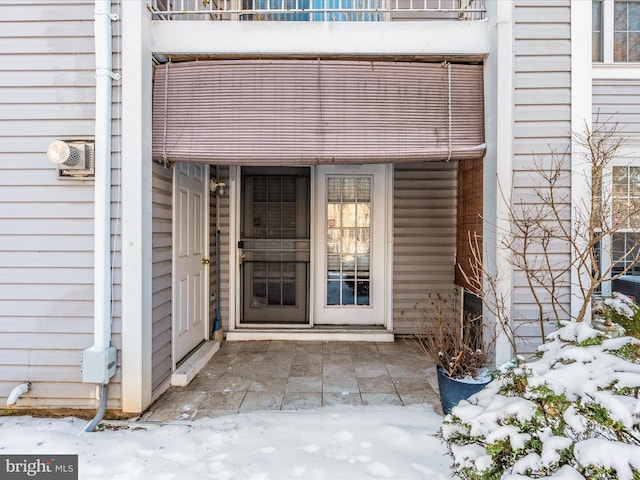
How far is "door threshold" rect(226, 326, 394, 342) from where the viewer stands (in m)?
3.98

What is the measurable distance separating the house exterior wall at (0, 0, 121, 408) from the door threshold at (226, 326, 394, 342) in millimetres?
1704

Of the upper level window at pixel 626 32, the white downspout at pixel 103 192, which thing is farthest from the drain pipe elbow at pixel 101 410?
the upper level window at pixel 626 32

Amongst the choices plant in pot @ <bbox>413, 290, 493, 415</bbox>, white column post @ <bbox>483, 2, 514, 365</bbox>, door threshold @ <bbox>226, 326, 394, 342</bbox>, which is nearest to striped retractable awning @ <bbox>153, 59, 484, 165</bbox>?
white column post @ <bbox>483, 2, 514, 365</bbox>

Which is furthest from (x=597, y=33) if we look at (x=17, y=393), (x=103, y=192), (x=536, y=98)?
(x=17, y=393)

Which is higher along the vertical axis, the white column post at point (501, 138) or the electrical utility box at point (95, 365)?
the white column post at point (501, 138)

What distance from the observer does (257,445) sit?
6.74 feet

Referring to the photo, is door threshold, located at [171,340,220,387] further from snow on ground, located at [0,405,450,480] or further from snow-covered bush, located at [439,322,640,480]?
snow-covered bush, located at [439,322,640,480]

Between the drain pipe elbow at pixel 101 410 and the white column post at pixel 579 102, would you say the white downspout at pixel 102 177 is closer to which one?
the drain pipe elbow at pixel 101 410

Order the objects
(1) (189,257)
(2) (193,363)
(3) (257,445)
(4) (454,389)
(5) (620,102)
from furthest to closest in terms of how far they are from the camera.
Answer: (5) (620,102), (1) (189,257), (2) (193,363), (4) (454,389), (3) (257,445)

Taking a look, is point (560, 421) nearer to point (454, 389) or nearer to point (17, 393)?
point (454, 389)

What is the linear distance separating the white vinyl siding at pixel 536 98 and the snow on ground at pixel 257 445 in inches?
42.9

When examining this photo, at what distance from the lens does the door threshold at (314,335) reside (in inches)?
157

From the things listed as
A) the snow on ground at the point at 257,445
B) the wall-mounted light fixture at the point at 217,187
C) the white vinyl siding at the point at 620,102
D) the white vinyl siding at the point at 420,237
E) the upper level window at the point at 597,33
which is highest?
the upper level window at the point at 597,33

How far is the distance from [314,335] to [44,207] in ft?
8.91
